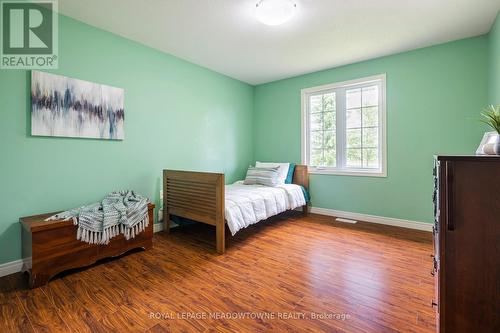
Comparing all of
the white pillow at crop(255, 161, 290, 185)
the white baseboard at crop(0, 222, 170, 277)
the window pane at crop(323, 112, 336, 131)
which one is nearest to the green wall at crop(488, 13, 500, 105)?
the window pane at crop(323, 112, 336, 131)

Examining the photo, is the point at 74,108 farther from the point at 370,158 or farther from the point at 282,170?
the point at 370,158

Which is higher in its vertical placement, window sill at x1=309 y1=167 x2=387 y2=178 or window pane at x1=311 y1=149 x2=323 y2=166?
window pane at x1=311 y1=149 x2=323 y2=166

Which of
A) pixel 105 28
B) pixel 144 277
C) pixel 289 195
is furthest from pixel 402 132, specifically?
pixel 105 28

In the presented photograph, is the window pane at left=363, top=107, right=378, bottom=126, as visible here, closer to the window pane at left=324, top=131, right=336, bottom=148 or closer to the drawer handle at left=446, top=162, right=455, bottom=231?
the window pane at left=324, top=131, right=336, bottom=148

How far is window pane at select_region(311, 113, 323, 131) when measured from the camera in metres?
4.06

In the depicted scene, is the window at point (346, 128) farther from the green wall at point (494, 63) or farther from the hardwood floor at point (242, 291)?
the hardwood floor at point (242, 291)

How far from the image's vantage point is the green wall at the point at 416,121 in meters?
2.87

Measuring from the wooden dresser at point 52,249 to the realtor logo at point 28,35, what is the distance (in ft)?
4.70

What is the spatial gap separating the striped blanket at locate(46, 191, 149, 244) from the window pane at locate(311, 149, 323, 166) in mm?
2771

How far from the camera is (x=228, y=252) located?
2.56 m

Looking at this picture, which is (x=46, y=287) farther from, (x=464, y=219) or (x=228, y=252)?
(x=464, y=219)

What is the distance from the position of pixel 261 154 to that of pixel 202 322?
3.53 m

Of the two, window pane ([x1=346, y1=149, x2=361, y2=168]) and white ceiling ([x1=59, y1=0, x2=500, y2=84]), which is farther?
window pane ([x1=346, y1=149, x2=361, y2=168])

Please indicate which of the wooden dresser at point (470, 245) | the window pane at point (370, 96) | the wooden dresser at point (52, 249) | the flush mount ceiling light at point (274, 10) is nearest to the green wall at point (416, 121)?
the window pane at point (370, 96)
